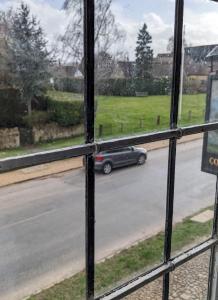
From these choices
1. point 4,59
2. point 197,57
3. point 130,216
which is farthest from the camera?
point 197,57

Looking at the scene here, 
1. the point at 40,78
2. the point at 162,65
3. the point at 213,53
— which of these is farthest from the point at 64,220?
the point at 213,53

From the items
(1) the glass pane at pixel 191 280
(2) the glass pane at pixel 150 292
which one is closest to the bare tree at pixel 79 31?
(2) the glass pane at pixel 150 292

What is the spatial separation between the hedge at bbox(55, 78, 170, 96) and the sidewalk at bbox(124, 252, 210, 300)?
2.10ft

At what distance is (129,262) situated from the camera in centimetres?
115

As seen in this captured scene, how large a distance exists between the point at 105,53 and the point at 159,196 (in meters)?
0.52

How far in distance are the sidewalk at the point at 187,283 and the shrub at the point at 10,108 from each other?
2.32ft

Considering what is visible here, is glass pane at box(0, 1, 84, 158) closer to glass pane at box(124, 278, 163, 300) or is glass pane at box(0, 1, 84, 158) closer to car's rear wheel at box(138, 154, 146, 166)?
car's rear wheel at box(138, 154, 146, 166)

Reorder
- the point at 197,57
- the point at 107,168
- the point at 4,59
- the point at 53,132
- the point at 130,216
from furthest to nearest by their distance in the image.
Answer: the point at 197,57 < the point at 130,216 < the point at 107,168 < the point at 53,132 < the point at 4,59

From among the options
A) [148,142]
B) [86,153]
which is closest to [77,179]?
[86,153]

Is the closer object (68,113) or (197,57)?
(68,113)

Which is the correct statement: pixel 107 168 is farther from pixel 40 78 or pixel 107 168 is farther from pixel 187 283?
pixel 187 283

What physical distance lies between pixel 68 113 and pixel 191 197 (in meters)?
0.65

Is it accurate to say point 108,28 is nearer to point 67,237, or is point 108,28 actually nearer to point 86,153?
point 86,153

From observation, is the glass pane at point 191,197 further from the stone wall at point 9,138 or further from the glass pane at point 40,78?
the stone wall at point 9,138
